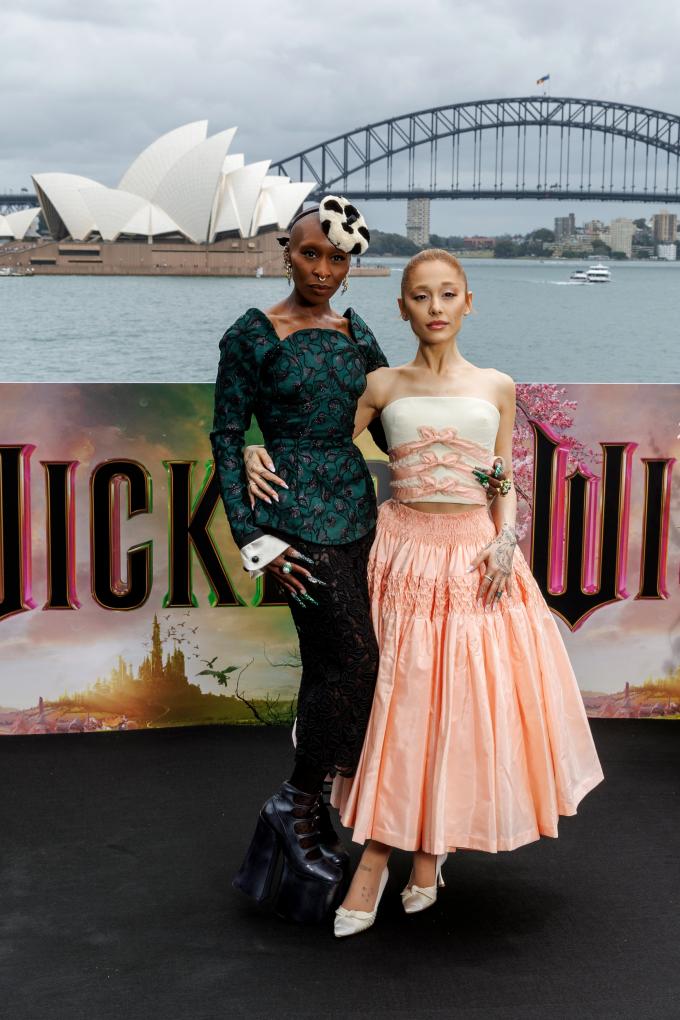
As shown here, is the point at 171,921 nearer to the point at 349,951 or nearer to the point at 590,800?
the point at 349,951

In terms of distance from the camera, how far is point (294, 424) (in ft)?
6.49

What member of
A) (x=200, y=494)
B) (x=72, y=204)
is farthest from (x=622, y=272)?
(x=200, y=494)

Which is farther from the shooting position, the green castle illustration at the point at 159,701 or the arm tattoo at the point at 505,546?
the green castle illustration at the point at 159,701

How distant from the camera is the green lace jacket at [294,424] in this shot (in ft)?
6.40

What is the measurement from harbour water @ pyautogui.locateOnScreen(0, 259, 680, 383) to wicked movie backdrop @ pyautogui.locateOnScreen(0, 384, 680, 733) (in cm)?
2019

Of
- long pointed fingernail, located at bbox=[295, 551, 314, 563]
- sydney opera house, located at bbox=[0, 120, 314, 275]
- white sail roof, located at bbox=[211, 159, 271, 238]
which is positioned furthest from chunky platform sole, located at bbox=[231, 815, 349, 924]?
white sail roof, located at bbox=[211, 159, 271, 238]

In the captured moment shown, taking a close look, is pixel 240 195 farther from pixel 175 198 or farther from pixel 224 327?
pixel 224 327

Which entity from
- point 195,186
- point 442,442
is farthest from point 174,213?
point 442,442

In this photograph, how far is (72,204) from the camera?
5059 centimetres

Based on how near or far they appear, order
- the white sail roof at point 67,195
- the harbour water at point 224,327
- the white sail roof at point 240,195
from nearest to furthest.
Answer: the harbour water at point 224,327, the white sail roof at point 240,195, the white sail roof at point 67,195

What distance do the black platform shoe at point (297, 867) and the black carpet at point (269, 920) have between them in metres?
0.04

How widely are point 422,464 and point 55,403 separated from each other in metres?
1.31

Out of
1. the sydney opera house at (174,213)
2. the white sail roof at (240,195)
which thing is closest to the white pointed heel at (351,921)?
the sydney opera house at (174,213)

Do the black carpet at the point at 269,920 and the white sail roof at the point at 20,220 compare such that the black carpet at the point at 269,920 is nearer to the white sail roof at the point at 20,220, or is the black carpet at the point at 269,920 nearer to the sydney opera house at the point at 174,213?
the sydney opera house at the point at 174,213
